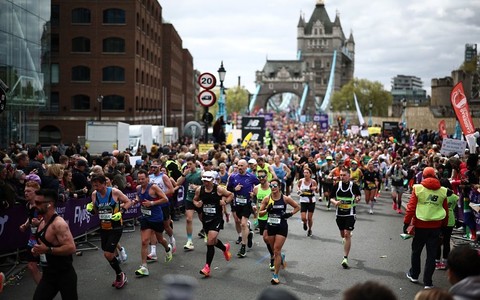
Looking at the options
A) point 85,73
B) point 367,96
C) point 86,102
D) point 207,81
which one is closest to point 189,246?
point 207,81

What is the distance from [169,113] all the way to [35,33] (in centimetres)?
4286

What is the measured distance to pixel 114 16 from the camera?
176 ft

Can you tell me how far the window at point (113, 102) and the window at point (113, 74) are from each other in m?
1.64

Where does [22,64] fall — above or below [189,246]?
above

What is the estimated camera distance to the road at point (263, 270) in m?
9.76

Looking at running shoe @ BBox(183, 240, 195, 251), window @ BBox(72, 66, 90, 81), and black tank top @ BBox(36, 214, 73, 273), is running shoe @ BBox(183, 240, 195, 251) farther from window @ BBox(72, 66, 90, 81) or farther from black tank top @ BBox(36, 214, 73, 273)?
window @ BBox(72, 66, 90, 81)

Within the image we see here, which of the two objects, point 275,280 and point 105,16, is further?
point 105,16

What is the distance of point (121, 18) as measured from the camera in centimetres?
5369

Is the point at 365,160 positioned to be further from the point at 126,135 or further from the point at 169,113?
the point at 169,113

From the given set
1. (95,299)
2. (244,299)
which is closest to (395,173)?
(244,299)

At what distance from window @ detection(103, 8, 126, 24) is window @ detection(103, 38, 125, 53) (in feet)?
5.22

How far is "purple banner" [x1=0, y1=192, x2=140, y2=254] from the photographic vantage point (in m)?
→ 10.9

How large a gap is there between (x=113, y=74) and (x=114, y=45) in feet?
8.57

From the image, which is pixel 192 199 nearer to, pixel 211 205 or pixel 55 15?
pixel 211 205
